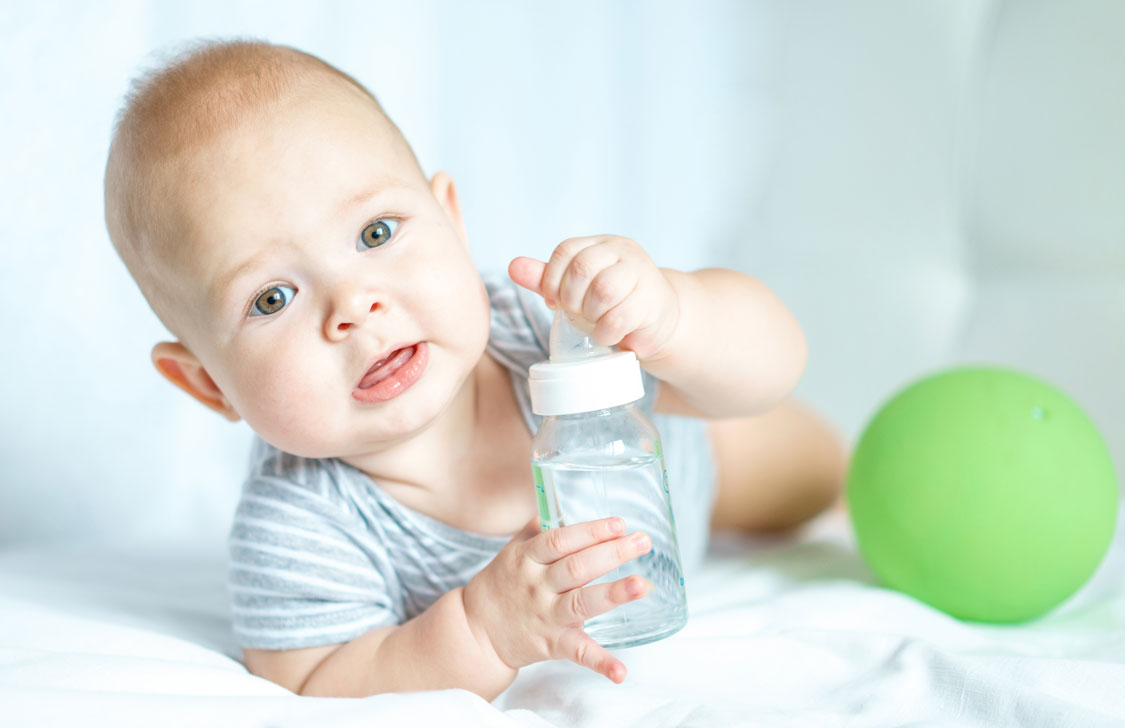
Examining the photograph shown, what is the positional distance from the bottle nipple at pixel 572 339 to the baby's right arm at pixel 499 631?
0.45ft

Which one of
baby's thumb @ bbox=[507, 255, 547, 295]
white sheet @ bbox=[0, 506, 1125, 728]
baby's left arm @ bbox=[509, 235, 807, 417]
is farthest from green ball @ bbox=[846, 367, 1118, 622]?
baby's thumb @ bbox=[507, 255, 547, 295]

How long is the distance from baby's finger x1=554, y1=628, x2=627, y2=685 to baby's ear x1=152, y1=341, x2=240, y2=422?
437mm

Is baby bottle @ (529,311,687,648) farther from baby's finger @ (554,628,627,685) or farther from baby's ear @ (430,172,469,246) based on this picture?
baby's ear @ (430,172,469,246)

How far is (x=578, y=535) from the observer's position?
861 mm

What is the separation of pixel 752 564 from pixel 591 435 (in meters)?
0.49

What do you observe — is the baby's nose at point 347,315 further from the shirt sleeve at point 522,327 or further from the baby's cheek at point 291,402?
the shirt sleeve at point 522,327

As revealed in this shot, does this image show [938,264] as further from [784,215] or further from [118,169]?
A: [118,169]

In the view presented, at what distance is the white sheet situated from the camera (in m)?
0.82

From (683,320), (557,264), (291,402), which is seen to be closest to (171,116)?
(291,402)

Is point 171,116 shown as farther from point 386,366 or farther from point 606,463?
point 606,463

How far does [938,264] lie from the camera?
1.91 m

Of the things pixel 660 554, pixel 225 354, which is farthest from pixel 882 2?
pixel 225 354

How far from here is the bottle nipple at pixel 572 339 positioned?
88 cm

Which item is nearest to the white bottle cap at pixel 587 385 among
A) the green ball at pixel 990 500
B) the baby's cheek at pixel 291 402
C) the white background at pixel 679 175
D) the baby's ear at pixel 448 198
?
the baby's cheek at pixel 291 402
